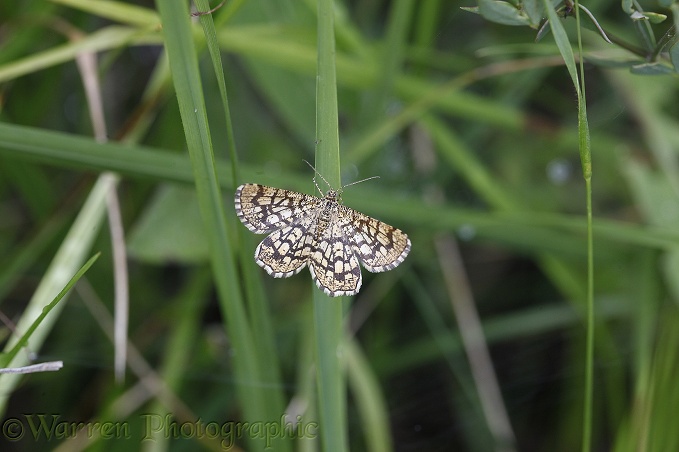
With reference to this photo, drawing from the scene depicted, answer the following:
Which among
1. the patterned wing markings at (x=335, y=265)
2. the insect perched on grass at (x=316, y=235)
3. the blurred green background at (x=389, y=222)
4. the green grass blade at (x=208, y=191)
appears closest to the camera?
the green grass blade at (x=208, y=191)

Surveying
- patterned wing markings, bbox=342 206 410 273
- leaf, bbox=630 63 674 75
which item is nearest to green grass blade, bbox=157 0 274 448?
patterned wing markings, bbox=342 206 410 273

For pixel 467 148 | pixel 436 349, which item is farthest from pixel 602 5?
pixel 436 349

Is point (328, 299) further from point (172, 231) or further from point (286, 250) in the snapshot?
point (172, 231)

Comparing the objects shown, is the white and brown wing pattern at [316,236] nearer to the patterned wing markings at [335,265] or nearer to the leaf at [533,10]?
the patterned wing markings at [335,265]

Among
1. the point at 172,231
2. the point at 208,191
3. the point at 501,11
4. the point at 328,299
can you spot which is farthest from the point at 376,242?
the point at 172,231

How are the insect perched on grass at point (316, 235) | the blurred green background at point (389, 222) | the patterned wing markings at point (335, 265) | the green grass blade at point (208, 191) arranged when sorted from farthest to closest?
the blurred green background at point (389, 222) < the insect perched on grass at point (316, 235) < the patterned wing markings at point (335, 265) < the green grass blade at point (208, 191)

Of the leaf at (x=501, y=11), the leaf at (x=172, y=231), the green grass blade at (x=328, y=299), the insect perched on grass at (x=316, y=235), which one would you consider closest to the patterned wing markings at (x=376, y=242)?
the insect perched on grass at (x=316, y=235)
